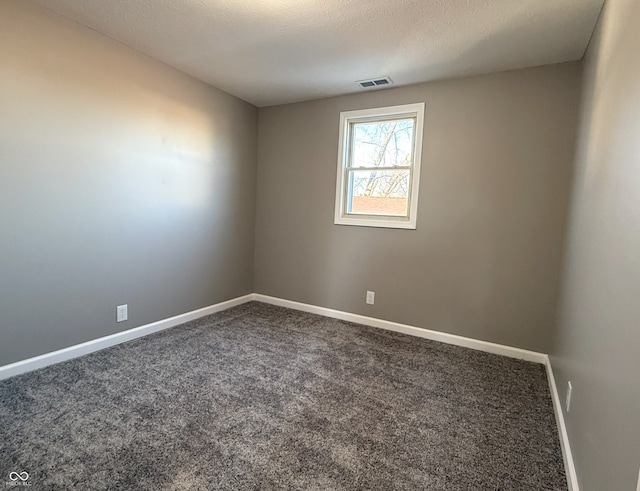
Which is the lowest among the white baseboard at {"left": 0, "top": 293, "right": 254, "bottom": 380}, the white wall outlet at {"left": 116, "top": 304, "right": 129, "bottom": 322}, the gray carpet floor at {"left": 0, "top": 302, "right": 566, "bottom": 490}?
the gray carpet floor at {"left": 0, "top": 302, "right": 566, "bottom": 490}

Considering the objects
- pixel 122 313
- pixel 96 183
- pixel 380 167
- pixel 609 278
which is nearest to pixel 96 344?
pixel 122 313

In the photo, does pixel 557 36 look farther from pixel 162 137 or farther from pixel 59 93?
pixel 59 93

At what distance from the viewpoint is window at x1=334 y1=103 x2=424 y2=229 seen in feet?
10.6

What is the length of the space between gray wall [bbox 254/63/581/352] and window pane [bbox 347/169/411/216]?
0.21 metres

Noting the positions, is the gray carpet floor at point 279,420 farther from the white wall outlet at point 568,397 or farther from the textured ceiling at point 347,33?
the textured ceiling at point 347,33

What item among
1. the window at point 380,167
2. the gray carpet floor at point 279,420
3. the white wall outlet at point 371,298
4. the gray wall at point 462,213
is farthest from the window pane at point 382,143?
the gray carpet floor at point 279,420

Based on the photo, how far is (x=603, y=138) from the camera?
62.8 inches

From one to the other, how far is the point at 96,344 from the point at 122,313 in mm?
296

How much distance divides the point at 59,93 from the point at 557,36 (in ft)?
11.3

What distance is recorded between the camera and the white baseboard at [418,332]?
2.82 metres

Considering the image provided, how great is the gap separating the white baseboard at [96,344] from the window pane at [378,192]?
1.97 m

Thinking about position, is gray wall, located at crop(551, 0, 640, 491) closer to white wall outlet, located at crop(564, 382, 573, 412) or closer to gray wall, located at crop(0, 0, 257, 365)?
white wall outlet, located at crop(564, 382, 573, 412)

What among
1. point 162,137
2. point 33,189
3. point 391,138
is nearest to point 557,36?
point 391,138

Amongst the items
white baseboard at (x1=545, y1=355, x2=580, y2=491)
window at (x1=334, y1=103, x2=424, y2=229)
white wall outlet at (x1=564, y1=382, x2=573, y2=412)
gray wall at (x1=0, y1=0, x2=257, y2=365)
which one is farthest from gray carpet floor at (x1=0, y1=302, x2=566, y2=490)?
window at (x1=334, y1=103, x2=424, y2=229)
